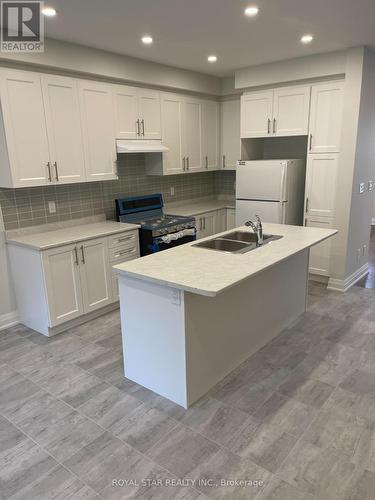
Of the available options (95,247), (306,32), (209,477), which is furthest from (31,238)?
(306,32)

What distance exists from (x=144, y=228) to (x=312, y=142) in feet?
7.31

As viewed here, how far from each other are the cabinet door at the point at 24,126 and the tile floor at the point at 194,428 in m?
1.55

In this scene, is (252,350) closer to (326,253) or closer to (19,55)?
(326,253)

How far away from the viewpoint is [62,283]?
3361 mm

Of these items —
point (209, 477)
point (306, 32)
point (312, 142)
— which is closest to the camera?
point (209, 477)

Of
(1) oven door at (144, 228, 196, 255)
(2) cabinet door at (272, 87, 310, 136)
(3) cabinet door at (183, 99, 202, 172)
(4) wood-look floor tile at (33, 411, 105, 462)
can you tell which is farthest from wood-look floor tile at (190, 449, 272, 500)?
(3) cabinet door at (183, 99, 202, 172)

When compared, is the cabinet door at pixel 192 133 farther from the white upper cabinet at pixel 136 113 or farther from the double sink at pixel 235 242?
the double sink at pixel 235 242

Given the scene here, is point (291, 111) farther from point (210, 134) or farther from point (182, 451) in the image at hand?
point (182, 451)

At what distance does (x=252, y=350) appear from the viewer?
9.95 feet

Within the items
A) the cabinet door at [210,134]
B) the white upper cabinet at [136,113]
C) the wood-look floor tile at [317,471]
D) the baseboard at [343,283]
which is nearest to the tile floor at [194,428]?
the wood-look floor tile at [317,471]

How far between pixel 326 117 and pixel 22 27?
318cm

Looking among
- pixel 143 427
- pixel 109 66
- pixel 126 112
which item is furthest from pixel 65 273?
pixel 109 66

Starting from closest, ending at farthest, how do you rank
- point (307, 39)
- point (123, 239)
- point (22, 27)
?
1. point (22, 27)
2. point (307, 39)
3. point (123, 239)

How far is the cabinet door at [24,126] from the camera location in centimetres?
307
